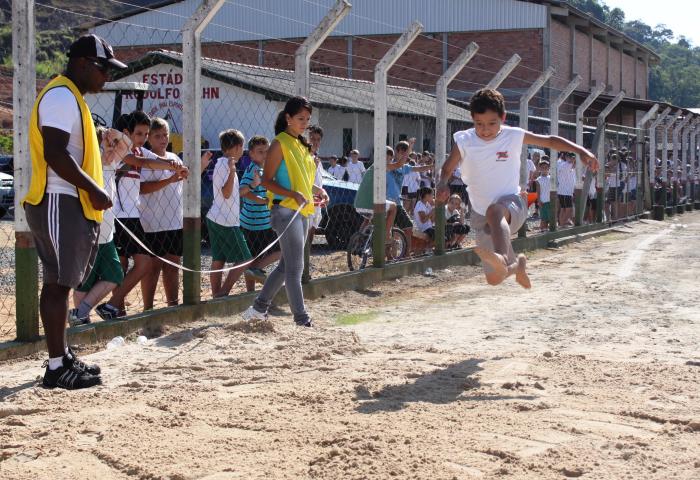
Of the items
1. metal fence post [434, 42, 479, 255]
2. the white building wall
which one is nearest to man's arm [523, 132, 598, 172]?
metal fence post [434, 42, 479, 255]

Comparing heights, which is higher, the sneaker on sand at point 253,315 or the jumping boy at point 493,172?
the jumping boy at point 493,172

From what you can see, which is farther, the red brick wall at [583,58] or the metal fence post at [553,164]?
the red brick wall at [583,58]

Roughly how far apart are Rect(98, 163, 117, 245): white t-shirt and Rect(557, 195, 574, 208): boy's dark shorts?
498 inches

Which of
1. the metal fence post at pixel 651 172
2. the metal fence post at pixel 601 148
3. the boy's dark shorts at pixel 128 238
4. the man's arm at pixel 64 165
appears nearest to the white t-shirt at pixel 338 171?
the metal fence post at pixel 601 148

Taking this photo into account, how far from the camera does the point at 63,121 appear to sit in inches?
216

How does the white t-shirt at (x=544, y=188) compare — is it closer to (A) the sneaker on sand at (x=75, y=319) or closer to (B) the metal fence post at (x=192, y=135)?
(B) the metal fence post at (x=192, y=135)

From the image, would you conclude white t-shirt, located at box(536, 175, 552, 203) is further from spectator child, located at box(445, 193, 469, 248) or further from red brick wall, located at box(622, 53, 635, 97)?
red brick wall, located at box(622, 53, 635, 97)

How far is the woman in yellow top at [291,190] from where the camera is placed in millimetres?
7441

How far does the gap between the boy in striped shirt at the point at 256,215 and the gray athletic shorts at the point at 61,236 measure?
3.29m

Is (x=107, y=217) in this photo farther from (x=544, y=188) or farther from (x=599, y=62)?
(x=599, y=62)

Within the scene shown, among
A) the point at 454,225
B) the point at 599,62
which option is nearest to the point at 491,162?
the point at 454,225

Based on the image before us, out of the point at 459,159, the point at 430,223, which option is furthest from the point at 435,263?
the point at 459,159

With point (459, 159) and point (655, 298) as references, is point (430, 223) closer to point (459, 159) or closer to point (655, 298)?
point (655, 298)

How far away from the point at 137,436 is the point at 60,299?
131cm
